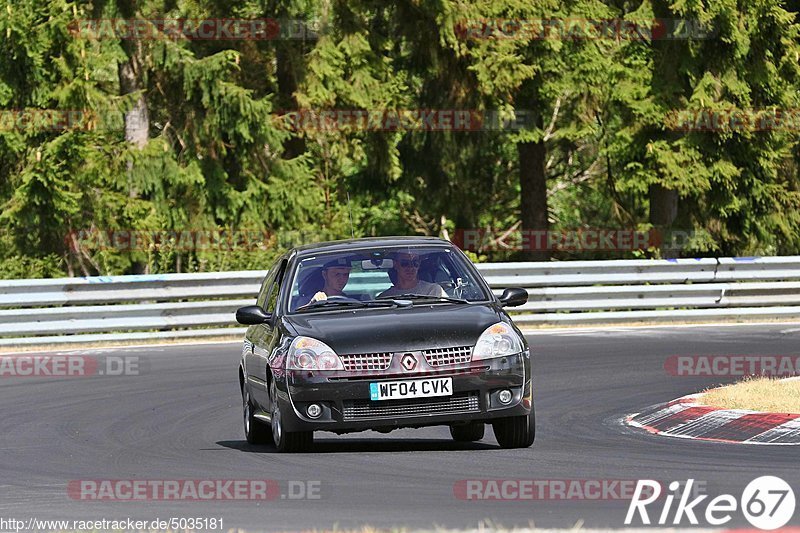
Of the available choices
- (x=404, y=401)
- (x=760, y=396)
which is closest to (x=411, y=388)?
(x=404, y=401)

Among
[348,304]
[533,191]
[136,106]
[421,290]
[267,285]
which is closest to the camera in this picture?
[348,304]

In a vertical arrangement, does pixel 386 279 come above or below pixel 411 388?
above

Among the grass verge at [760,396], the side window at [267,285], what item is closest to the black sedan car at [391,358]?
the side window at [267,285]

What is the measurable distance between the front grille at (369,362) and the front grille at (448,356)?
26 cm

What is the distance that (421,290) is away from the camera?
38.8 feet

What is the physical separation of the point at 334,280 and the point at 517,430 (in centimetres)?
183

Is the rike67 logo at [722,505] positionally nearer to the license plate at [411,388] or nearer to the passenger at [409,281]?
the license plate at [411,388]

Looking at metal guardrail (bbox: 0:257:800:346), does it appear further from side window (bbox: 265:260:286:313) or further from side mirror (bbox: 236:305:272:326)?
side mirror (bbox: 236:305:272:326)

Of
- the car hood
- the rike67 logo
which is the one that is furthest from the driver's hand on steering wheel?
the rike67 logo

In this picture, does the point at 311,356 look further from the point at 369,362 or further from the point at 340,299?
the point at 340,299

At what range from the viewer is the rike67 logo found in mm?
7715

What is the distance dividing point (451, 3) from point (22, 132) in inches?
347

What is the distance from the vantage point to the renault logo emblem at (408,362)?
35.1 ft

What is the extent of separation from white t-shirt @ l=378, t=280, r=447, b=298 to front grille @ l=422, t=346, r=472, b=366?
1.07m
